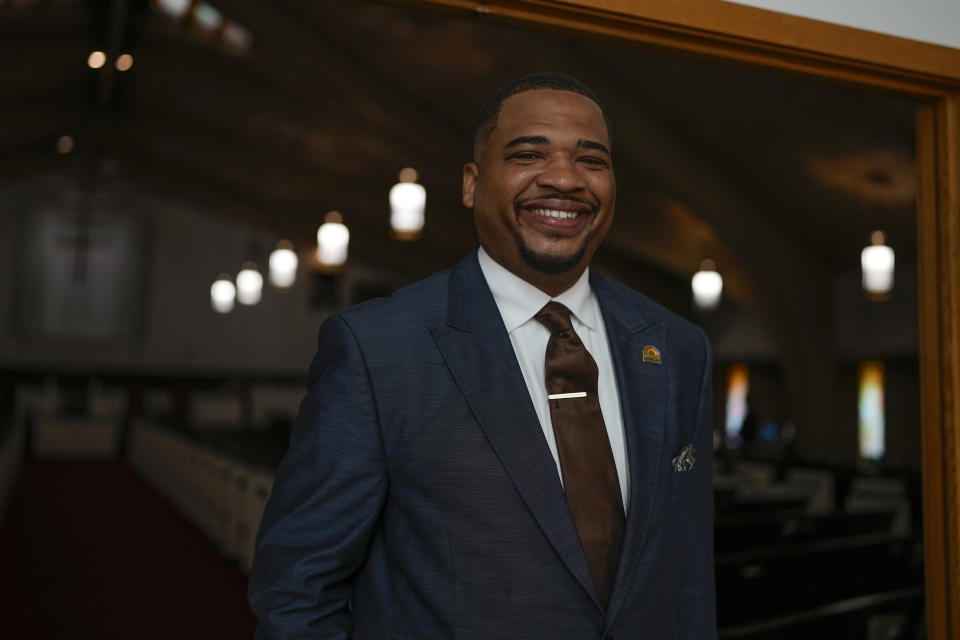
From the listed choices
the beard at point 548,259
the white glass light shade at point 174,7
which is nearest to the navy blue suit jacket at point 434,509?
the beard at point 548,259

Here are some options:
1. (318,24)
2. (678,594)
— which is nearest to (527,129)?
(678,594)

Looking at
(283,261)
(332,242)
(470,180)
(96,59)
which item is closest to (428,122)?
(283,261)

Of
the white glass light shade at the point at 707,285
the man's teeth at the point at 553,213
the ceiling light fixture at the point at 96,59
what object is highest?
the ceiling light fixture at the point at 96,59

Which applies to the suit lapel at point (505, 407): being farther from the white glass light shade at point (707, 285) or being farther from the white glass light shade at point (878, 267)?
the white glass light shade at point (707, 285)

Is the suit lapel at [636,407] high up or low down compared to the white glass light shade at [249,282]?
down

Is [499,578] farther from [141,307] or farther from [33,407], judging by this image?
[141,307]

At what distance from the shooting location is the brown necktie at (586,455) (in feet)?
4.30

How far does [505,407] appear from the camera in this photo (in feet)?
4.30

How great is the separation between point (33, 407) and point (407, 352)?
1450 centimetres

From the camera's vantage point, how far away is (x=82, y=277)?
50.5 feet

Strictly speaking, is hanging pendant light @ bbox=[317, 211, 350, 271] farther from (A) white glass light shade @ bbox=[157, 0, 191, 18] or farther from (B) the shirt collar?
(B) the shirt collar

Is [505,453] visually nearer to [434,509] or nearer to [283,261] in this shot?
[434,509]

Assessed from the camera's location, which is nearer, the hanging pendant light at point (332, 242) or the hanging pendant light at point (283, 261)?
the hanging pendant light at point (332, 242)

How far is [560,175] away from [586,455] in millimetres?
442
